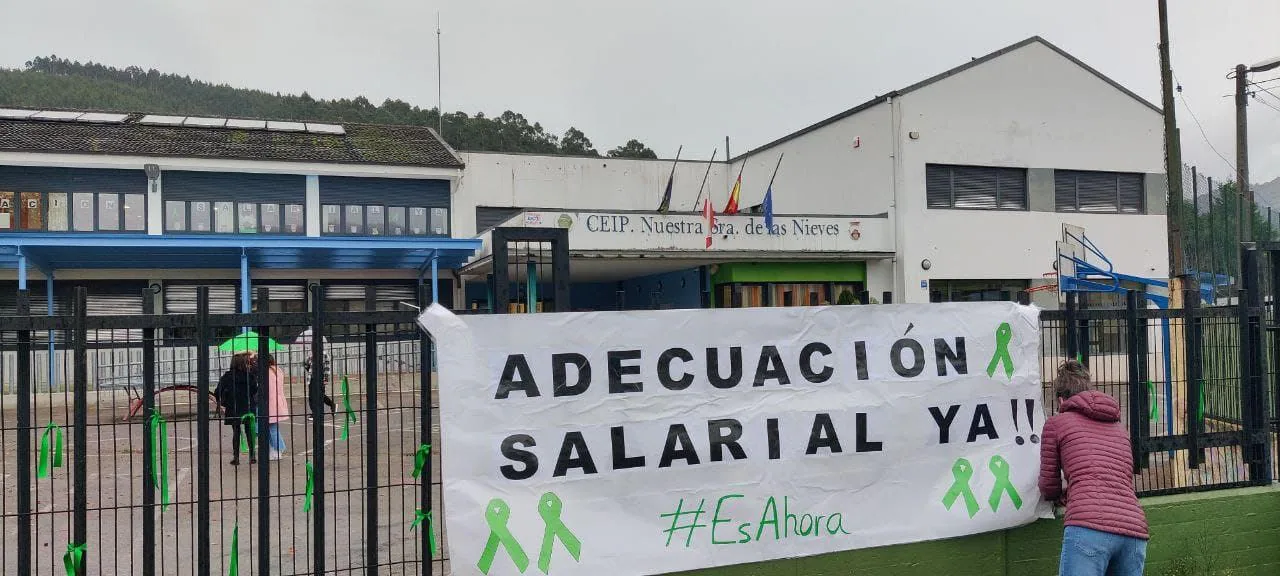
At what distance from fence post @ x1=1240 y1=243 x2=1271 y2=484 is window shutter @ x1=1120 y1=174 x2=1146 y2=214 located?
76.8ft

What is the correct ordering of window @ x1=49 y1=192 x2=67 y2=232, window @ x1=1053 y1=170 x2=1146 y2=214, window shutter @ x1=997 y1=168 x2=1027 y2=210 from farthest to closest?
window @ x1=1053 y1=170 x2=1146 y2=214, window shutter @ x1=997 y1=168 x2=1027 y2=210, window @ x1=49 y1=192 x2=67 y2=232

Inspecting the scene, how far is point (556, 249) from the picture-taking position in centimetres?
524

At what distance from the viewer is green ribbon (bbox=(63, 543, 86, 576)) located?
13.4 ft

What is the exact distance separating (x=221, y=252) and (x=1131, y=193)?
86.5 ft

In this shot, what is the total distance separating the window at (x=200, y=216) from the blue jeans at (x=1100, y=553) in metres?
27.5

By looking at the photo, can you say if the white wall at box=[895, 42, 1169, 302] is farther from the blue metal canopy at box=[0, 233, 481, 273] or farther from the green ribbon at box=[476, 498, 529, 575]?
the green ribbon at box=[476, 498, 529, 575]

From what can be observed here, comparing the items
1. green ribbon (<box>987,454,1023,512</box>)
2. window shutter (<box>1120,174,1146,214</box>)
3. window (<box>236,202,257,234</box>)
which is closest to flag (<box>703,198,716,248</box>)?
window shutter (<box>1120,174,1146,214</box>)

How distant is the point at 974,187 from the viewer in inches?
1029

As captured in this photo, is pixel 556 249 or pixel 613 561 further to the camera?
pixel 556 249

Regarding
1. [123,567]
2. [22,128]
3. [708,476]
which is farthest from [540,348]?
[22,128]

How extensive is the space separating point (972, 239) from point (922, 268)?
5.62 feet

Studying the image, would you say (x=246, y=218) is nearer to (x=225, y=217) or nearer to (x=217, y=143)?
(x=225, y=217)

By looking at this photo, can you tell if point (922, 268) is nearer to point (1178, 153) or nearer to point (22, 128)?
point (1178, 153)

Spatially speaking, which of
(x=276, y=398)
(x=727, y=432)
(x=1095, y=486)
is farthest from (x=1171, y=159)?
(x=276, y=398)
